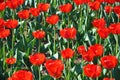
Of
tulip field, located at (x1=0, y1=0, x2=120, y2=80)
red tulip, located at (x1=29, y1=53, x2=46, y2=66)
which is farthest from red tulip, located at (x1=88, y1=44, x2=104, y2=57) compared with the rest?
red tulip, located at (x1=29, y1=53, x2=46, y2=66)

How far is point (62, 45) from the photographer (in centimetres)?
534

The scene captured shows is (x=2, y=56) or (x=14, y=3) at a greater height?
(x=14, y=3)

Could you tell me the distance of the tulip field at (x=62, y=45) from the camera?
12.4 ft

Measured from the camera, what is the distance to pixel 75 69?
4.44 metres

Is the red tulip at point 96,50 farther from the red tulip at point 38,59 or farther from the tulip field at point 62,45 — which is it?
the red tulip at point 38,59

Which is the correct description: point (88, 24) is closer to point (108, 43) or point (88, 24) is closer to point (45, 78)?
point (108, 43)

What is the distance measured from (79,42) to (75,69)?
3.82 feet

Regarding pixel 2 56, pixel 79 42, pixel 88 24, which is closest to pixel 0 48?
pixel 2 56

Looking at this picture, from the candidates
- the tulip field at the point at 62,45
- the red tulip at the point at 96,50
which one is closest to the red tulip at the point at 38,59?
the tulip field at the point at 62,45

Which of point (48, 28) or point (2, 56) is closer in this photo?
point (2, 56)

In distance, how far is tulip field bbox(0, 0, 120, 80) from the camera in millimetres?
3774

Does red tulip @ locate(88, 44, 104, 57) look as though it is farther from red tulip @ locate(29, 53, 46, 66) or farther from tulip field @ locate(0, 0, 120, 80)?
red tulip @ locate(29, 53, 46, 66)

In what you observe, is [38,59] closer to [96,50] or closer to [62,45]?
[96,50]

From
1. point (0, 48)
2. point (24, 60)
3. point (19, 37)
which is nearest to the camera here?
point (24, 60)
